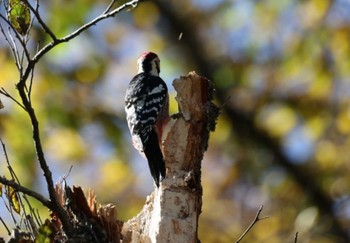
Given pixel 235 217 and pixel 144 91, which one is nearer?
pixel 144 91

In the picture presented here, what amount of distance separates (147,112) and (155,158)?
3.10 feet

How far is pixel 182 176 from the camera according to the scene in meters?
4.64

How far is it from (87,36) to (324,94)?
3.02 metres

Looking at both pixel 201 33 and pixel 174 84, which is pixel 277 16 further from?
pixel 174 84

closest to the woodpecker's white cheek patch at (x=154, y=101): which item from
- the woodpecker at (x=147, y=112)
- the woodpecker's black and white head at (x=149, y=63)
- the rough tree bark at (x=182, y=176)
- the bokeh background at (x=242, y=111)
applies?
the woodpecker at (x=147, y=112)

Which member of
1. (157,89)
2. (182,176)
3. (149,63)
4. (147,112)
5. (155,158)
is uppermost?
(149,63)

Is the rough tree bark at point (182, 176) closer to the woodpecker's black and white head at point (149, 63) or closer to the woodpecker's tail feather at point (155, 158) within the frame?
the woodpecker's tail feather at point (155, 158)

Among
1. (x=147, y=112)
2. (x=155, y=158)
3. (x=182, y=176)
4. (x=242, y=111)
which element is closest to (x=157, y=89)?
(x=147, y=112)

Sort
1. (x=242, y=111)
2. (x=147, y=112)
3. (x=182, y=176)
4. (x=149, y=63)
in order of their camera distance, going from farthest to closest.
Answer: (x=242, y=111)
(x=149, y=63)
(x=147, y=112)
(x=182, y=176)

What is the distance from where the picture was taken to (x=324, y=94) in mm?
11156

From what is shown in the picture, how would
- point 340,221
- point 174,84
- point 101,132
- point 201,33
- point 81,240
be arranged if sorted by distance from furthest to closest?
point 201,33, point 101,132, point 340,221, point 174,84, point 81,240

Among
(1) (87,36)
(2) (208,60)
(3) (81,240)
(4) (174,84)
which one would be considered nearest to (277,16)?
(2) (208,60)

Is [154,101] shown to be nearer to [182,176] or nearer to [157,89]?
[157,89]

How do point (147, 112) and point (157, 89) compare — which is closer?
point (147, 112)
